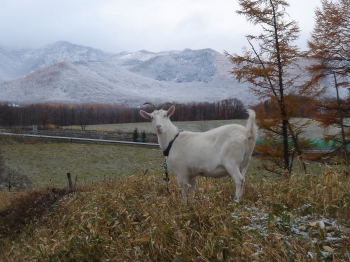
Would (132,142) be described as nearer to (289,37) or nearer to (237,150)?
(289,37)

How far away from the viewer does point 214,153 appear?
7.46 metres

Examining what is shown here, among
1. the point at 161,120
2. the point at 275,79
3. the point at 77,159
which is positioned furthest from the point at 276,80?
the point at 77,159

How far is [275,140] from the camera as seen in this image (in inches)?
922

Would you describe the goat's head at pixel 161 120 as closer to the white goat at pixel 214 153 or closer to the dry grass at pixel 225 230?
the white goat at pixel 214 153

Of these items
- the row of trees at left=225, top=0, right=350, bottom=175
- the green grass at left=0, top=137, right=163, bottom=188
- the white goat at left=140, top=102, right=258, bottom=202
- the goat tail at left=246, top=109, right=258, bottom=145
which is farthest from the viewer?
the green grass at left=0, top=137, right=163, bottom=188

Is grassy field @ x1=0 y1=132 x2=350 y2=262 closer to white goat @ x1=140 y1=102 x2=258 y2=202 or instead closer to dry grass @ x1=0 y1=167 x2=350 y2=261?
dry grass @ x1=0 y1=167 x2=350 y2=261

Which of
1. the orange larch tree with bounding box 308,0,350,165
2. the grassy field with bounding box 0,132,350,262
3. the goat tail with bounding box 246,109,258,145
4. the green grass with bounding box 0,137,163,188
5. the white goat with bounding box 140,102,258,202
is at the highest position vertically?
the orange larch tree with bounding box 308,0,350,165

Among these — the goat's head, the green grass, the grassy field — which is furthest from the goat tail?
the green grass

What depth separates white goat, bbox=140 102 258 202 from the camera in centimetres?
728

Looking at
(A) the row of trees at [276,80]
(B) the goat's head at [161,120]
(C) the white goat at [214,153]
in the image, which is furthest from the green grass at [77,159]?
(C) the white goat at [214,153]

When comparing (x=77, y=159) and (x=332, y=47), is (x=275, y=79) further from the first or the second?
(x=77, y=159)

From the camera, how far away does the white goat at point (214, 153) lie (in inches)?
287

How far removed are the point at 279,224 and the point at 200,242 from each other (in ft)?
3.25

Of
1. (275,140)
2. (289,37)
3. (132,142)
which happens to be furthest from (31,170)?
(289,37)
